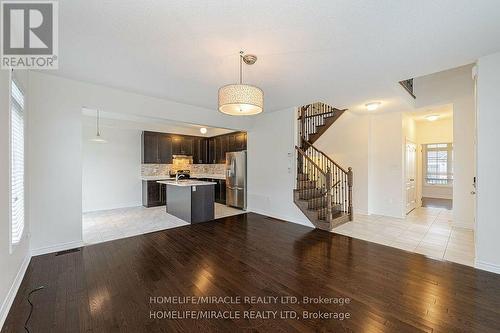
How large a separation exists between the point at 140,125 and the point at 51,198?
413 centimetres

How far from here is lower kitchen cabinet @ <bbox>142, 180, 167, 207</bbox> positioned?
22.1ft

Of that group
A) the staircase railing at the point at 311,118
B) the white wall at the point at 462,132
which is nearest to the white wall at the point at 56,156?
the staircase railing at the point at 311,118

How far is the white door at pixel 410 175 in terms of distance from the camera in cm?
575

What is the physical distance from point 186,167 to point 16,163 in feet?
18.9

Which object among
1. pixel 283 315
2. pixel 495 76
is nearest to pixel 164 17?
pixel 283 315

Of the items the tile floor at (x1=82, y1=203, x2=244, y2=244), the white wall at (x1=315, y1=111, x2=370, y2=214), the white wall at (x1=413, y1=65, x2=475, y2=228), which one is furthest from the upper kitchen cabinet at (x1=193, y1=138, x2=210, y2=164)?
the white wall at (x1=413, y1=65, x2=475, y2=228)

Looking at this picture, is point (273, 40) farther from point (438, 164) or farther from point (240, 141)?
point (438, 164)

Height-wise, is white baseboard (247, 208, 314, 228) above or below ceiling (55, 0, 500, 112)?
below

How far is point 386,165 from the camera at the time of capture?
566 centimetres

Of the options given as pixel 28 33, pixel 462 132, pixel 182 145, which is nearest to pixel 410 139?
pixel 462 132

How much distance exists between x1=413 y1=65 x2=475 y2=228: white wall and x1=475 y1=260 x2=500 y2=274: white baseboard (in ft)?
7.45

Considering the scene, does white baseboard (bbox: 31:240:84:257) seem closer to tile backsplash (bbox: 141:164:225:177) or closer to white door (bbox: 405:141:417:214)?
Answer: tile backsplash (bbox: 141:164:225:177)

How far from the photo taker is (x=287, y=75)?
10.8ft

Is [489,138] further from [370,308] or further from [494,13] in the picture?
[370,308]
